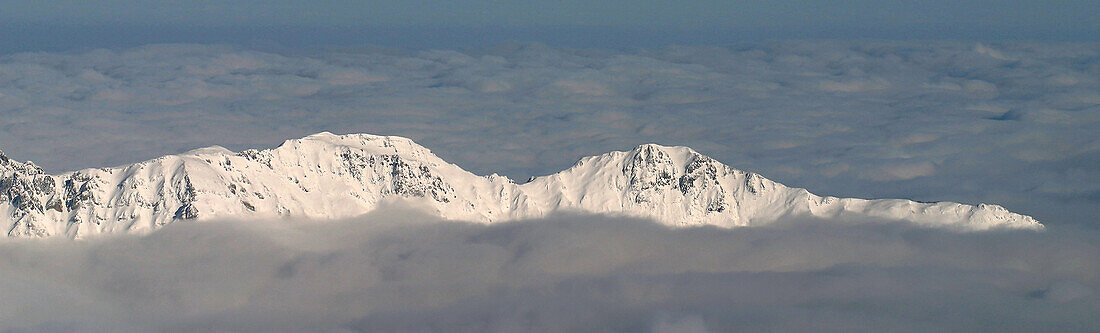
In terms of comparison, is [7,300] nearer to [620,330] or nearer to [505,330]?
[505,330]

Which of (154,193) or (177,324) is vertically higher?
(154,193)

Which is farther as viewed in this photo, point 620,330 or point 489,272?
point 489,272

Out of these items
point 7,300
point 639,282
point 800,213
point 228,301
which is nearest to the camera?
point 7,300

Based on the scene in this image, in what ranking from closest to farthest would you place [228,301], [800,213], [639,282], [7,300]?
[7,300], [228,301], [639,282], [800,213]

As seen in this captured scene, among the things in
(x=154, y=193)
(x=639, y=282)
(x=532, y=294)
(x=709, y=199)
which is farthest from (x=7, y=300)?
(x=709, y=199)

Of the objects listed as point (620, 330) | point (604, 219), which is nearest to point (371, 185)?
point (604, 219)

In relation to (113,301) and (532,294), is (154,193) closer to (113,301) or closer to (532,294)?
(113,301)
